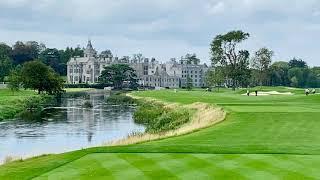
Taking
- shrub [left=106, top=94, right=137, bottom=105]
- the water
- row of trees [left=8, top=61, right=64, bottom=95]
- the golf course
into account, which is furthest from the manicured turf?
row of trees [left=8, top=61, right=64, bottom=95]

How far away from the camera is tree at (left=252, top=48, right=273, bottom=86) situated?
531 feet

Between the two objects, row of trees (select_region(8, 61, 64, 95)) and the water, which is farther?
row of trees (select_region(8, 61, 64, 95))

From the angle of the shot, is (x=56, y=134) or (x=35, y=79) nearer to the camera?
(x=56, y=134)

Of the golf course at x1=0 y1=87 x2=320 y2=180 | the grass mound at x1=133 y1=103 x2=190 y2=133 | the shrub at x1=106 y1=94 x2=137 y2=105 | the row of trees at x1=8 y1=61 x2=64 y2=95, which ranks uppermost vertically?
the row of trees at x1=8 y1=61 x2=64 y2=95

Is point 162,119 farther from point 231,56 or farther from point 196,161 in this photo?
point 231,56

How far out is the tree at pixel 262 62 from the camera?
162 m

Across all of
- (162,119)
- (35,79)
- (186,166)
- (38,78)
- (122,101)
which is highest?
(38,78)

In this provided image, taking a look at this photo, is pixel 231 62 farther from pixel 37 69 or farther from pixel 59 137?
pixel 59 137

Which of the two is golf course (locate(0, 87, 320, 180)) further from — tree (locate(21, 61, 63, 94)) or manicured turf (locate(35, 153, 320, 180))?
tree (locate(21, 61, 63, 94))

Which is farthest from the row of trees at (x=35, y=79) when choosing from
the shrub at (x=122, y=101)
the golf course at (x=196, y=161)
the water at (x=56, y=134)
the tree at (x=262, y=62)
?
the golf course at (x=196, y=161)

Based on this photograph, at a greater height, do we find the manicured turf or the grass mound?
the manicured turf

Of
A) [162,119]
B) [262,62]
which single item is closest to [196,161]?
[162,119]

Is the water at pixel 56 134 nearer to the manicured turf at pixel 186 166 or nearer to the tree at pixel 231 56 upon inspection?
the manicured turf at pixel 186 166

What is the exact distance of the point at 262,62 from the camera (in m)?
164
